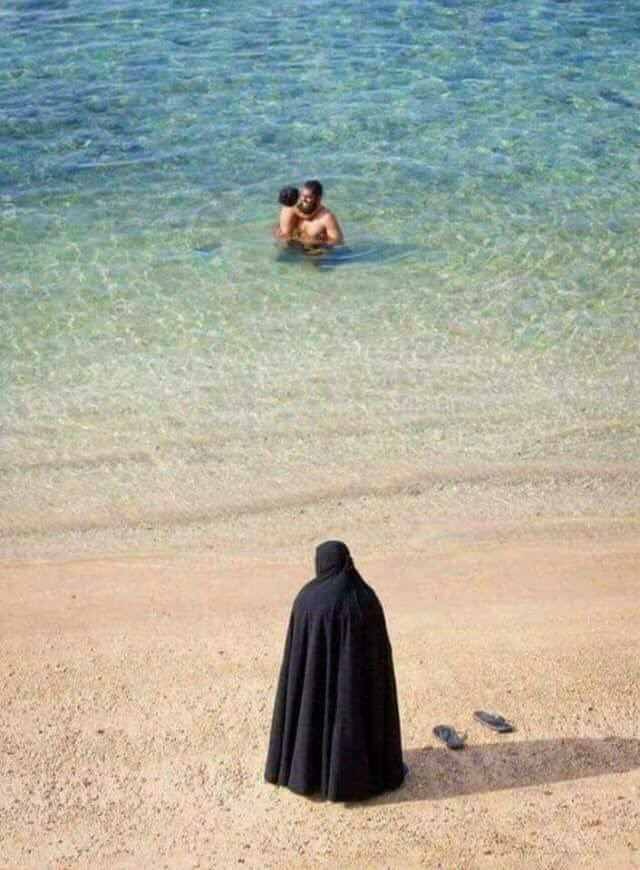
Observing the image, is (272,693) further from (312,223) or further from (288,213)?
(288,213)

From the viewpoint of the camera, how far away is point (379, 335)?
547 inches

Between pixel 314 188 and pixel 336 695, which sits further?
pixel 314 188

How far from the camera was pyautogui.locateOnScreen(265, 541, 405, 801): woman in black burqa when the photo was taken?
776 centimetres

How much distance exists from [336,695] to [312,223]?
8.21 meters

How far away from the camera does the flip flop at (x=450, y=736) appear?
28.1 feet

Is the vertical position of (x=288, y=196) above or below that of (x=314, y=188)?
below

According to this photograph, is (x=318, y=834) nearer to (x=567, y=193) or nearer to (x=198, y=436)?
(x=198, y=436)

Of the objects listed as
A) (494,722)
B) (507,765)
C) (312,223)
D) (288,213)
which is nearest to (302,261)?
(312,223)

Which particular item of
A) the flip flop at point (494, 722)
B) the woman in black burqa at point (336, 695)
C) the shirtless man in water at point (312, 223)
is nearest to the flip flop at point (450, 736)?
the flip flop at point (494, 722)

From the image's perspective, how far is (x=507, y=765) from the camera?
333 inches

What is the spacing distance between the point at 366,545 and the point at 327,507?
0.61 meters

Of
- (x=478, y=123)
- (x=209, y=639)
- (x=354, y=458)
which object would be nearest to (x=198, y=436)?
(x=354, y=458)

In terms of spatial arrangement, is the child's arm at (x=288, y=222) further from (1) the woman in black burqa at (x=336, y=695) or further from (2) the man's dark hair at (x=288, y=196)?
(1) the woman in black burqa at (x=336, y=695)

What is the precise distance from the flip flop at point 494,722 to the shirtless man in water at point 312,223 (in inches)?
293
